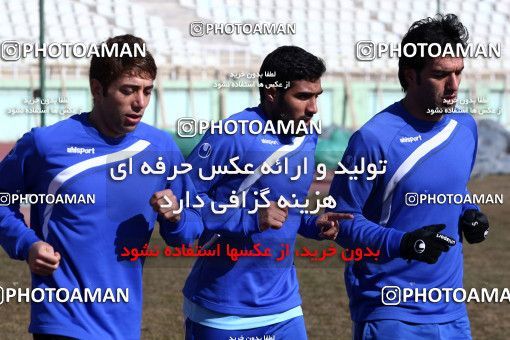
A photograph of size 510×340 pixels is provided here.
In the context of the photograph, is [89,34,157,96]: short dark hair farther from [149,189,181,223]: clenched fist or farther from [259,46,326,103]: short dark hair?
[259,46,326,103]: short dark hair

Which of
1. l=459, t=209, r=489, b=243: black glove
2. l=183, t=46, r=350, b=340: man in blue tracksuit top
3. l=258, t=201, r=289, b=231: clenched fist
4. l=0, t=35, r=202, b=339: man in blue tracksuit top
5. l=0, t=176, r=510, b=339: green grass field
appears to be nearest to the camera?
l=0, t=35, r=202, b=339: man in blue tracksuit top

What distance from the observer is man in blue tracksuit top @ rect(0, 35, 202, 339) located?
582cm

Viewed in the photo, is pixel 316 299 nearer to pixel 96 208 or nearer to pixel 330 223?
pixel 330 223

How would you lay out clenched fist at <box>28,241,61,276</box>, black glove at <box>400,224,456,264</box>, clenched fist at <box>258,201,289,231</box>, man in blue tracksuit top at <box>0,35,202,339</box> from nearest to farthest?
clenched fist at <box>28,241,61,276</box> → man in blue tracksuit top at <box>0,35,202,339</box> → black glove at <box>400,224,456,264</box> → clenched fist at <box>258,201,289,231</box>

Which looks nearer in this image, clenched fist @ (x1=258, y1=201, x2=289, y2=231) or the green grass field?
clenched fist @ (x1=258, y1=201, x2=289, y2=231)

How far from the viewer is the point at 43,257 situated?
221 inches

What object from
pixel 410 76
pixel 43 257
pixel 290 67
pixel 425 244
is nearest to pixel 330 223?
pixel 425 244

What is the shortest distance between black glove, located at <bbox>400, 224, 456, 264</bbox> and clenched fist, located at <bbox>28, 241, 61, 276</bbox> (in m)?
1.57

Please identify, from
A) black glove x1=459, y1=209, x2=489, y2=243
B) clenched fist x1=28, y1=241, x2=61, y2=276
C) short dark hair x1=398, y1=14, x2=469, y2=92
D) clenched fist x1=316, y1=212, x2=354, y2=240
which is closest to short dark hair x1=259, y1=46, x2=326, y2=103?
short dark hair x1=398, y1=14, x2=469, y2=92

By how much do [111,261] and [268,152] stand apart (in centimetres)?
132

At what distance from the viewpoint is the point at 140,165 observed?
6008 mm

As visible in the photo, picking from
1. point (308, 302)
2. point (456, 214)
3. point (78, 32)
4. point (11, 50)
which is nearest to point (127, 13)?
point (78, 32)

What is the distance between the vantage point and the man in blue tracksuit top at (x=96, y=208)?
229 inches

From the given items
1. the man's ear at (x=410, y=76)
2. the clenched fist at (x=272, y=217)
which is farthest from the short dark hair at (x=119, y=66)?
the man's ear at (x=410, y=76)
